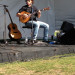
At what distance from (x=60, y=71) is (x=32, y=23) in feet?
7.36

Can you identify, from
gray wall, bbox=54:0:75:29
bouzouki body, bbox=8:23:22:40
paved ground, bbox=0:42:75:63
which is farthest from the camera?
gray wall, bbox=54:0:75:29

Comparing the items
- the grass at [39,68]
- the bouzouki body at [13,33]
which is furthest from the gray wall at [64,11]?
the grass at [39,68]

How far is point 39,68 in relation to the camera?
317cm

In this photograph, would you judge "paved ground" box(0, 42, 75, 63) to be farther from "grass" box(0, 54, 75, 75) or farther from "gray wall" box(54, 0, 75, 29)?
"gray wall" box(54, 0, 75, 29)

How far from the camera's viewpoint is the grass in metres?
2.95

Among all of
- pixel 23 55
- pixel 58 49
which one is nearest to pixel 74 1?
pixel 58 49

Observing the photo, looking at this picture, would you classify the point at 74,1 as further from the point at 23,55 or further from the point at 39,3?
the point at 23,55

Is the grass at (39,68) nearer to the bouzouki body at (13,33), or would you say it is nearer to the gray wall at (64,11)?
the bouzouki body at (13,33)

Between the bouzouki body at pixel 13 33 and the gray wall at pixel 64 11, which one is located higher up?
the gray wall at pixel 64 11

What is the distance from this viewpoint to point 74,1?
26.3 ft

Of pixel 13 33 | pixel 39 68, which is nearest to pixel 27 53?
pixel 39 68

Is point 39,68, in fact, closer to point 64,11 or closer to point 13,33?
point 13,33

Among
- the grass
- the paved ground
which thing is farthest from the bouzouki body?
the grass

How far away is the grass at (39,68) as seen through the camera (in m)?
2.95
